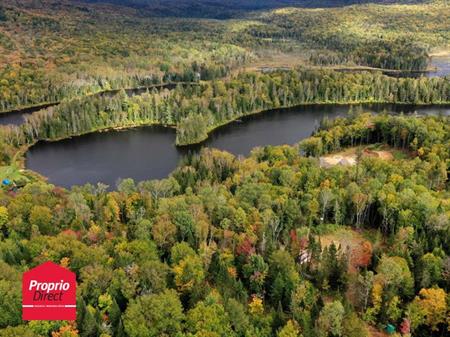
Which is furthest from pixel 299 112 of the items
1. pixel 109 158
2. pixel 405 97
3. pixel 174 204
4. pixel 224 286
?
pixel 224 286

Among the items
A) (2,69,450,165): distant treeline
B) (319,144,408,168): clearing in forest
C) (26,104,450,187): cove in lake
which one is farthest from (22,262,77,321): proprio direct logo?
(2,69,450,165): distant treeline

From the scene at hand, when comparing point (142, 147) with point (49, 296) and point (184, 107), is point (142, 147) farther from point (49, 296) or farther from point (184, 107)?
point (49, 296)

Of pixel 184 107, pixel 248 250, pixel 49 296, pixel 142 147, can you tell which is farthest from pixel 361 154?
pixel 49 296

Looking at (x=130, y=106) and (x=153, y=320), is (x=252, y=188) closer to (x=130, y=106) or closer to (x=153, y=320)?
(x=153, y=320)

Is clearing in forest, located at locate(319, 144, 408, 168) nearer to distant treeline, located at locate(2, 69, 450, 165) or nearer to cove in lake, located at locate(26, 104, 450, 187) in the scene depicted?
cove in lake, located at locate(26, 104, 450, 187)

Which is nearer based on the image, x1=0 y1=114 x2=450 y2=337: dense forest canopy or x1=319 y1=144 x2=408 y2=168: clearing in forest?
x1=0 y1=114 x2=450 y2=337: dense forest canopy

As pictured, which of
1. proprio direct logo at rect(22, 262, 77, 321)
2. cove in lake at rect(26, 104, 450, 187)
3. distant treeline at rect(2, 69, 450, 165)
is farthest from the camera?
distant treeline at rect(2, 69, 450, 165)
